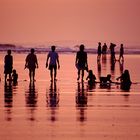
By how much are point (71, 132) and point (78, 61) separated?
65.2ft

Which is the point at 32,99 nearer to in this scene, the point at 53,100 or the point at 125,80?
the point at 53,100

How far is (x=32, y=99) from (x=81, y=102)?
6.36 feet

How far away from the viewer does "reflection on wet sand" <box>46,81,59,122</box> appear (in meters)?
20.3

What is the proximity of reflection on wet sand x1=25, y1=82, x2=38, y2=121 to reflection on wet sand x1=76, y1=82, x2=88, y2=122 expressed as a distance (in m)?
1.15

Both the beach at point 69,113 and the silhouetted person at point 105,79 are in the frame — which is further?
the silhouetted person at point 105,79

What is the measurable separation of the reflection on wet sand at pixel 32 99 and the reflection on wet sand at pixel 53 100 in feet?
1.34

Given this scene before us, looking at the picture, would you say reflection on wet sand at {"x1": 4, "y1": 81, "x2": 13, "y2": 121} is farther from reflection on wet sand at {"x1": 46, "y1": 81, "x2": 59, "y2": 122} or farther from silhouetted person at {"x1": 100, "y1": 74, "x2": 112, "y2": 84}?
silhouetted person at {"x1": 100, "y1": 74, "x2": 112, "y2": 84}

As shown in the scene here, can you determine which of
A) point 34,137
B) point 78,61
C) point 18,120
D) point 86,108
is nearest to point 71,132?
point 34,137

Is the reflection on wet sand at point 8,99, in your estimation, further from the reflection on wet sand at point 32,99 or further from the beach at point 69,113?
the reflection on wet sand at point 32,99

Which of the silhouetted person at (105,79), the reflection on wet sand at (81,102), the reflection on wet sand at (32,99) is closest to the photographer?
the reflection on wet sand at (81,102)

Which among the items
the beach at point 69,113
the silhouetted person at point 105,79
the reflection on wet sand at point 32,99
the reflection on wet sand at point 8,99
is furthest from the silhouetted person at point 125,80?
the reflection on wet sand at point 8,99

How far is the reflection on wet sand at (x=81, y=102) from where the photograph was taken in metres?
19.6

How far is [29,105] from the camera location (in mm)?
23141

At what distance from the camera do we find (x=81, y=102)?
24406 millimetres
